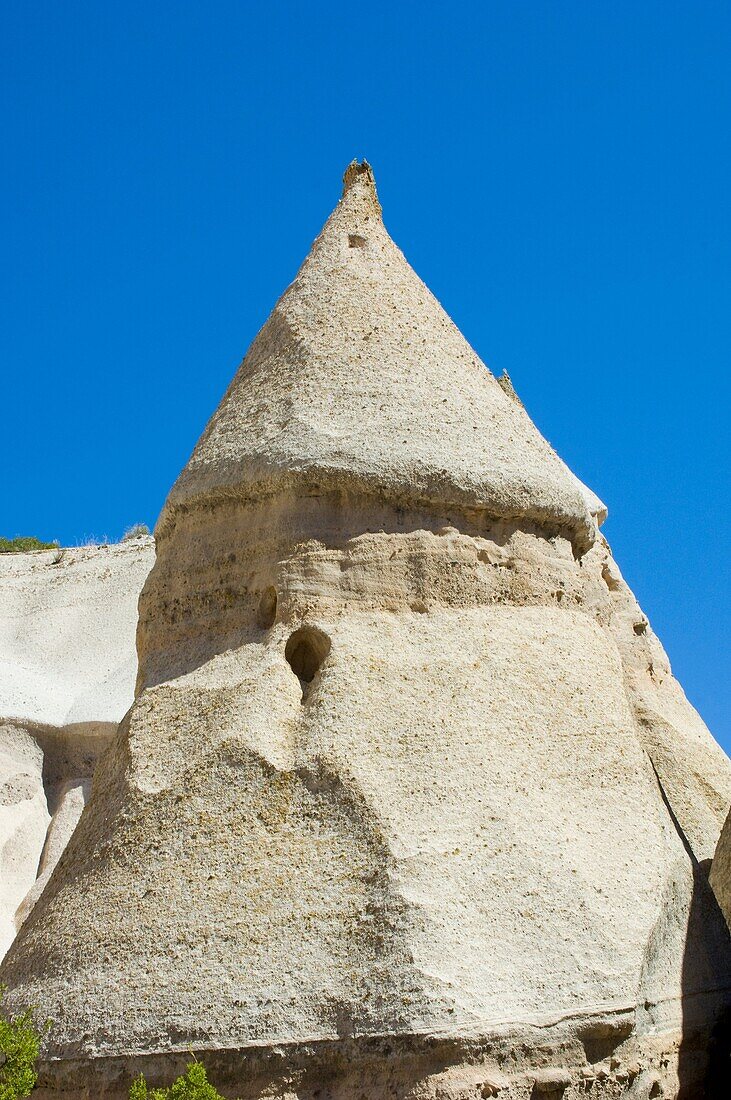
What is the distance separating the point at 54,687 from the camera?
20.5m

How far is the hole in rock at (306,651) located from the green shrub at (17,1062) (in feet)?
8.76

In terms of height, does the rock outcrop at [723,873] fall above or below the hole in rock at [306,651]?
below

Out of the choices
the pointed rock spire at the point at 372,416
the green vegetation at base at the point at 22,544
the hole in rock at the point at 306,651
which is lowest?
the hole in rock at the point at 306,651

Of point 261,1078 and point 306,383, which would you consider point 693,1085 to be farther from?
point 306,383

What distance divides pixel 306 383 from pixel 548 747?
3.03m

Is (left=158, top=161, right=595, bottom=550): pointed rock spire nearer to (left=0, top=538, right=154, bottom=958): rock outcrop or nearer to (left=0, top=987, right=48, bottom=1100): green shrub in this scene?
(left=0, top=987, right=48, bottom=1100): green shrub

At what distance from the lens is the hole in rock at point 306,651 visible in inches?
364

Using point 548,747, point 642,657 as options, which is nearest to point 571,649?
point 548,747

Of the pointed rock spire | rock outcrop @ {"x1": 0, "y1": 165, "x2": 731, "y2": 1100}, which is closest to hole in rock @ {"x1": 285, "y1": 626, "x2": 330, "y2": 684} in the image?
rock outcrop @ {"x1": 0, "y1": 165, "x2": 731, "y2": 1100}

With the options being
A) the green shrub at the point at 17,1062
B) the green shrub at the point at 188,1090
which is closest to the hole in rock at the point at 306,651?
the green shrub at the point at 188,1090

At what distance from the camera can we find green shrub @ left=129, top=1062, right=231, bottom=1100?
24.4ft

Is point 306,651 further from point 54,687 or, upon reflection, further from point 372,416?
point 54,687

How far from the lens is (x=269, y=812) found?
27.9 feet

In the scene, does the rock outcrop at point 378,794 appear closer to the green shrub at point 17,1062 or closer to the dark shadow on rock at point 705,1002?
the dark shadow on rock at point 705,1002
